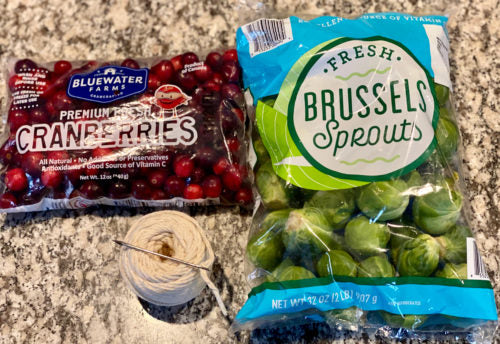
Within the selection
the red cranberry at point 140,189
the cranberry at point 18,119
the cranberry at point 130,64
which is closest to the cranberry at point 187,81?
the cranberry at point 130,64

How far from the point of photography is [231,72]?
0.90 metres

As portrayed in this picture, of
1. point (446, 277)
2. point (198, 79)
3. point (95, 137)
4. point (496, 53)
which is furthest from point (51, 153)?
point (496, 53)

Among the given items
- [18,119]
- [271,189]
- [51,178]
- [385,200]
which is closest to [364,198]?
[385,200]

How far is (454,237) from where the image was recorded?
721 millimetres

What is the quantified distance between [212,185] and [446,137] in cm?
43

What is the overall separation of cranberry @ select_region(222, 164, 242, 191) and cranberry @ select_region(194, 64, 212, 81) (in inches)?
7.8

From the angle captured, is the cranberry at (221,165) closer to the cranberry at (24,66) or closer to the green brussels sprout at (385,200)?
the green brussels sprout at (385,200)

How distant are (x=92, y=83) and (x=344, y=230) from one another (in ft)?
1.90

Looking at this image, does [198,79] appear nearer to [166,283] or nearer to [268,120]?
[268,120]

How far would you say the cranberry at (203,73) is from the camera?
890 millimetres

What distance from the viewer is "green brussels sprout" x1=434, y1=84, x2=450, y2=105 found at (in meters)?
0.79

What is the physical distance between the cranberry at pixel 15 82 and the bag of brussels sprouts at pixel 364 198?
50 centimetres

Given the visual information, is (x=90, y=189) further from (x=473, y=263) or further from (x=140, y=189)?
(x=473, y=263)

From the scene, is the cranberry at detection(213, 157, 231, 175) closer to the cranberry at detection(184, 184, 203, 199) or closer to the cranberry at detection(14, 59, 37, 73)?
the cranberry at detection(184, 184, 203, 199)
